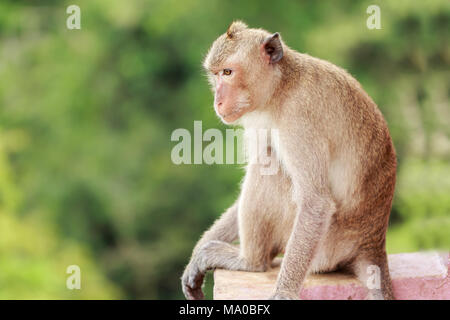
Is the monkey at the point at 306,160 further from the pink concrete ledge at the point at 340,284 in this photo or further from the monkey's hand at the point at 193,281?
the monkey's hand at the point at 193,281

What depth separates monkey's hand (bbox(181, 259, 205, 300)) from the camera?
16.5 ft

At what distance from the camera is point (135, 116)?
52.6 feet

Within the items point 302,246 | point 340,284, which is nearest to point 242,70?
point 302,246

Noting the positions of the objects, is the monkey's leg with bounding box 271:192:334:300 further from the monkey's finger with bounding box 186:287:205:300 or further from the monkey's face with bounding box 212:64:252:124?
the monkey's finger with bounding box 186:287:205:300

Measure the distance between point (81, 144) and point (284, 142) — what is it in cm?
1171

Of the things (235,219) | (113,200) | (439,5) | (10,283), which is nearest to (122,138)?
(113,200)

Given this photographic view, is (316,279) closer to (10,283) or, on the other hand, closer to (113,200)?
(10,283)

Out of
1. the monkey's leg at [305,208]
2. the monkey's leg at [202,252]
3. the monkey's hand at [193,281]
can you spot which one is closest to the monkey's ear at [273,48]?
the monkey's leg at [305,208]

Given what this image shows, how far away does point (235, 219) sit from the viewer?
531 centimetres

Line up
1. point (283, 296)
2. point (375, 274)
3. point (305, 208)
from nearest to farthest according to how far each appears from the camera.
→ point (283, 296), point (305, 208), point (375, 274)

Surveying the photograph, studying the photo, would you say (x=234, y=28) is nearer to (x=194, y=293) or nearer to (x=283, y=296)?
(x=283, y=296)

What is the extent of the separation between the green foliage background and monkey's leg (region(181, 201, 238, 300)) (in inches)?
202

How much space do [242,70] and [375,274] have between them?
1.56 m

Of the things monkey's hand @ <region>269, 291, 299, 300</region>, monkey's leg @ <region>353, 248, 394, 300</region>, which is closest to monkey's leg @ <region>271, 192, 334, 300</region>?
monkey's hand @ <region>269, 291, 299, 300</region>
